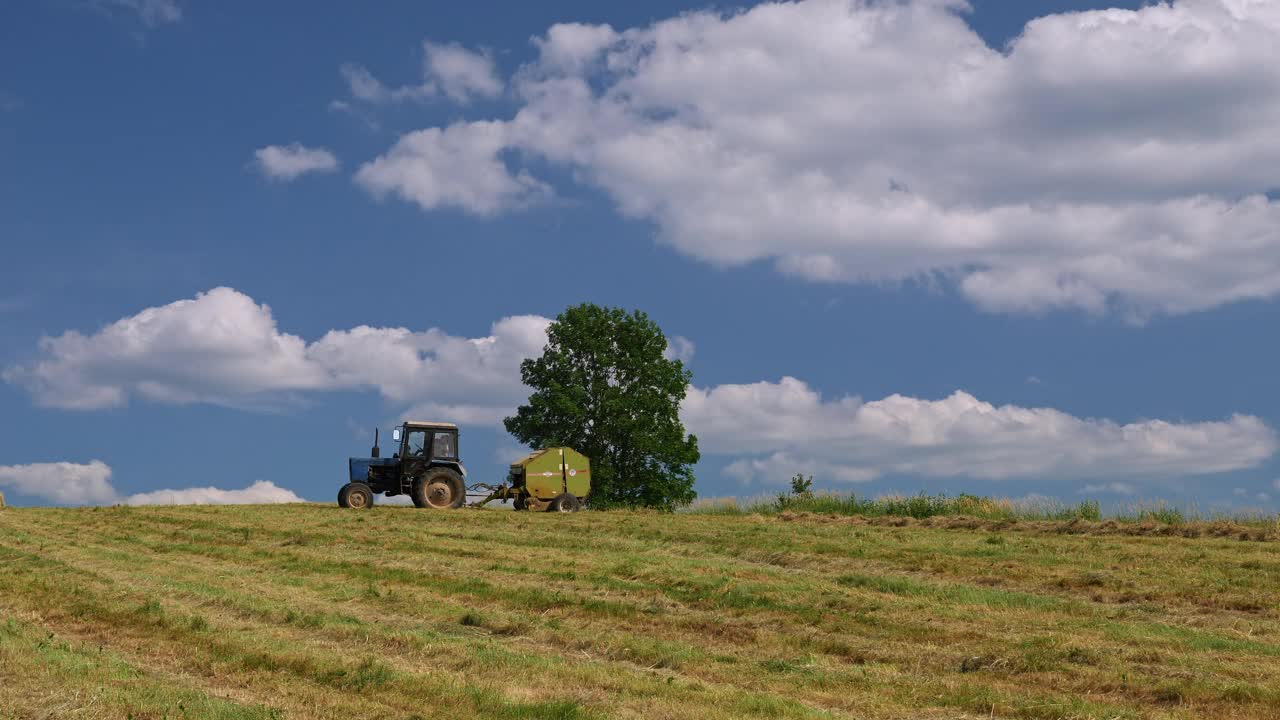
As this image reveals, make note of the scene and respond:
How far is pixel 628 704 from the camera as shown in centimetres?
1012

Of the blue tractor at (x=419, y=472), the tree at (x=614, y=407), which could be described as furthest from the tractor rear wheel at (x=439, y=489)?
the tree at (x=614, y=407)

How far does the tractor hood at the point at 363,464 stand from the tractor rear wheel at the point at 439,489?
1.32 m

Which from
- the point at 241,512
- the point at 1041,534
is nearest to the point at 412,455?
the point at 241,512

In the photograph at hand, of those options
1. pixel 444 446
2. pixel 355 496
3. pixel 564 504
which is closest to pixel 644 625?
pixel 564 504

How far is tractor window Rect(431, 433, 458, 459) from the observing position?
128ft

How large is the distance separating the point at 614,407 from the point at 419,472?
1216 cm

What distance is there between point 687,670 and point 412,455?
28096 millimetres

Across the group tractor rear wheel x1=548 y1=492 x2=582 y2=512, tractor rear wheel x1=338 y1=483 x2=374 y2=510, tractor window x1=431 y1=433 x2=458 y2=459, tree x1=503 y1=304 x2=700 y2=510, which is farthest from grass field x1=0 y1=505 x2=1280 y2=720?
A: tree x1=503 y1=304 x2=700 y2=510

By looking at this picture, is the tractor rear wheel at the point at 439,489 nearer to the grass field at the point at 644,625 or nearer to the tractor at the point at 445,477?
the tractor at the point at 445,477

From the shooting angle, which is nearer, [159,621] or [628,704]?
[628,704]

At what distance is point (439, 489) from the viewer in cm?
3834

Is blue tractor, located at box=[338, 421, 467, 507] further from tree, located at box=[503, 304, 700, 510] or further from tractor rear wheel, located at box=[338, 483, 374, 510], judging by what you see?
tree, located at box=[503, 304, 700, 510]

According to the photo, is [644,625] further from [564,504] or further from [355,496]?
[355,496]

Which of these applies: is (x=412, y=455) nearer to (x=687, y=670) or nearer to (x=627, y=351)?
(x=627, y=351)
